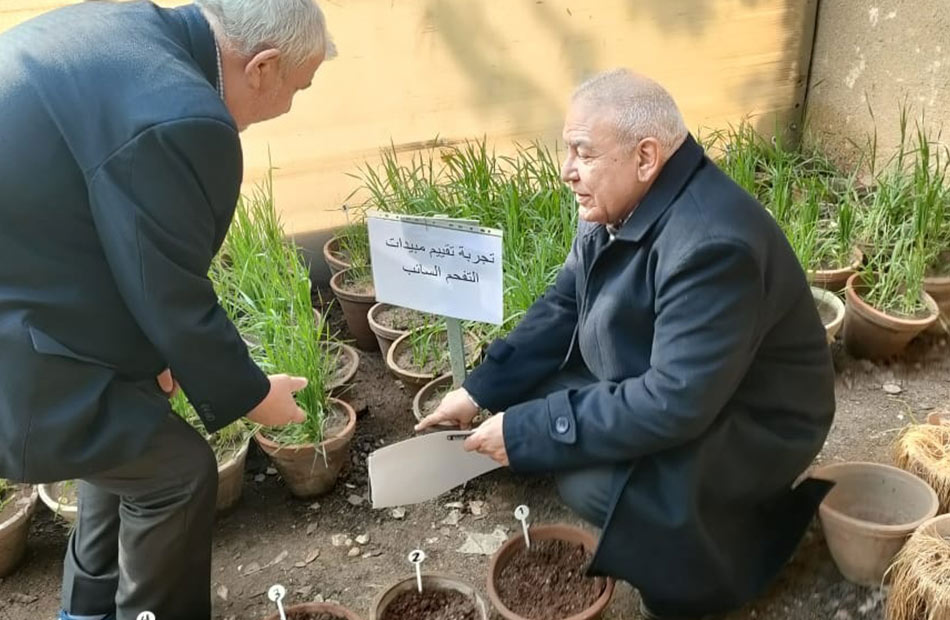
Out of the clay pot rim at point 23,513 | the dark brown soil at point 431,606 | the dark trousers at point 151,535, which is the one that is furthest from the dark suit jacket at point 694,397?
the clay pot rim at point 23,513

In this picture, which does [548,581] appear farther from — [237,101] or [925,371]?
[925,371]

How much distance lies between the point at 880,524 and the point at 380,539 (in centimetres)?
133

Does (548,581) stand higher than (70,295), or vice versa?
(70,295)

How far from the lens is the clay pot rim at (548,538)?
6.08 ft

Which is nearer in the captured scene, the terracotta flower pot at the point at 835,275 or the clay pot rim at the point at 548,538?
the clay pot rim at the point at 548,538

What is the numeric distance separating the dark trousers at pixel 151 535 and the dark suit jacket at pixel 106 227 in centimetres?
15

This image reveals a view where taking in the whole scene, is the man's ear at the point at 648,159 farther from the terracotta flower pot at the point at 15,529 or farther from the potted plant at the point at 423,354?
the terracotta flower pot at the point at 15,529

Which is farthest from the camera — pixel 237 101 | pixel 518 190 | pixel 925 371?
pixel 518 190

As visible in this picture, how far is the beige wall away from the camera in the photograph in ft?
11.3

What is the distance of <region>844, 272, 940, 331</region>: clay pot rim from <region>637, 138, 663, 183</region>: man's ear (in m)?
1.59

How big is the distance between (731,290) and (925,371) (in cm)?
179

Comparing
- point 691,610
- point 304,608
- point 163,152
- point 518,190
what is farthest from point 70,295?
point 518,190

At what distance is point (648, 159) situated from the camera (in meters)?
1.75

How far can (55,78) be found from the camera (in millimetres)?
1467
